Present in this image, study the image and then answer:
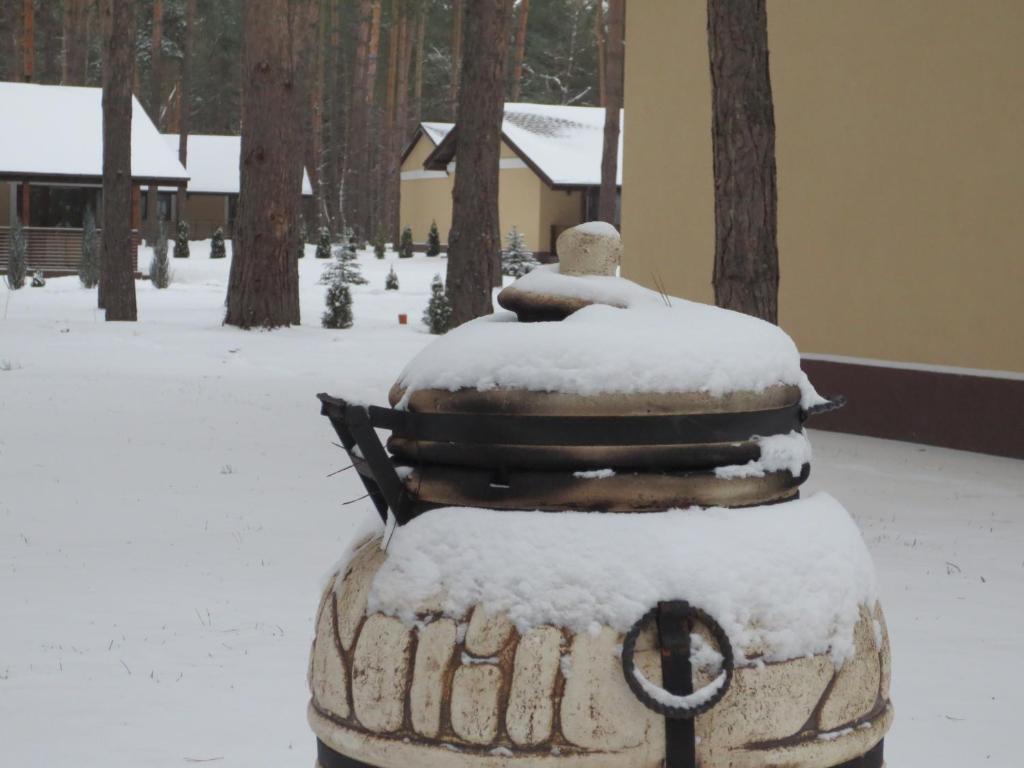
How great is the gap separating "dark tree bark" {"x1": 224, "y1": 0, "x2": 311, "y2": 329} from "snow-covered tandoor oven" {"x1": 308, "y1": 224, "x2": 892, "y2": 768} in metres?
16.9

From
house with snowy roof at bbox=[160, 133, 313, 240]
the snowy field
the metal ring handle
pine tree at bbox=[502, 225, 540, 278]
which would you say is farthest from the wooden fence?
the metal ring handle

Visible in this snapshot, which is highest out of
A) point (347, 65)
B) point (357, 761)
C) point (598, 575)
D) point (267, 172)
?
point (347, 65)

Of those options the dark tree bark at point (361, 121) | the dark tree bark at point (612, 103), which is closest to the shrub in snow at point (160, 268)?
the dark tree bark at point (612, 103)

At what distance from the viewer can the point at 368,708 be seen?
7.55 feet

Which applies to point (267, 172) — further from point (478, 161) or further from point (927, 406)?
point (927, 406)

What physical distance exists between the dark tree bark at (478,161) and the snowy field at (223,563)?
2.82 meters

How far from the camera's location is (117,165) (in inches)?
842

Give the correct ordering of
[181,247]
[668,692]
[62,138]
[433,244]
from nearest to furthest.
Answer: [668,692], [62,138], [181,247], [433,244]

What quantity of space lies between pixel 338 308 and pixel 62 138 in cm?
1747

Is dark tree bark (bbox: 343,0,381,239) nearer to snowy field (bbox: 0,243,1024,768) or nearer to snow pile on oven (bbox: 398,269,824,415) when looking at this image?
snowy field (bbox: 0,243,1024,768)

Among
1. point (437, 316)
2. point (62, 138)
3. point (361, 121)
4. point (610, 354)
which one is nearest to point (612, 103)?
point (437, 316)

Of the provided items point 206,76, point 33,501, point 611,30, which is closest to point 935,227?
point 33,501

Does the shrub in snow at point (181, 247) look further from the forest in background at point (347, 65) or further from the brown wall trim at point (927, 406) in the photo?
the brown wall trim at point (927, 406)

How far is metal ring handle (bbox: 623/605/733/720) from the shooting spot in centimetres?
209
